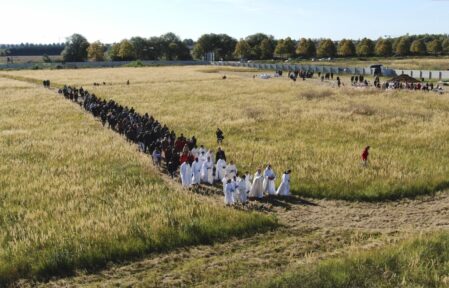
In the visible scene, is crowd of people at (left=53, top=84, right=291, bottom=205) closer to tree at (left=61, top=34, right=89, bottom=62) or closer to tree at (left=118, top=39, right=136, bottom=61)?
tree at (left=118, top=39, right=136, bottom=61)

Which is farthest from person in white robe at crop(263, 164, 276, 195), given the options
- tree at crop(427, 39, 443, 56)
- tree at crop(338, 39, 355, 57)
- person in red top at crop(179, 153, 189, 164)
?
tree at crop(427, 39, 443, 56)

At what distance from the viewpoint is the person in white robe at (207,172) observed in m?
19.8

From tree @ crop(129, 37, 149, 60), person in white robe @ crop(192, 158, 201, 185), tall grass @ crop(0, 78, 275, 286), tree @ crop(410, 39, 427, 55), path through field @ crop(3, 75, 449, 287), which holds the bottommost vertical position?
path through field @ crop(3, 75, 449, 287)

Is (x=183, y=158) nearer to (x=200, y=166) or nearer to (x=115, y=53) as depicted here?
(x=200, y=166)

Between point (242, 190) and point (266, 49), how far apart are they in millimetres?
138110

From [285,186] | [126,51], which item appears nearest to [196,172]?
[285,186]

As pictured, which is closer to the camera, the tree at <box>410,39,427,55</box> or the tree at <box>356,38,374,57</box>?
the tree at <box>356,38,374,57</box>

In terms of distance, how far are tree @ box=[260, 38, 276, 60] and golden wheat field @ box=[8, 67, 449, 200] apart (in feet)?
317

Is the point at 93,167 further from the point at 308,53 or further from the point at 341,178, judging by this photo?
the point at 308,53

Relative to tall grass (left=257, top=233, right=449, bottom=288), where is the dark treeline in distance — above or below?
above

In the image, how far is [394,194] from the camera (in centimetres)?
1759

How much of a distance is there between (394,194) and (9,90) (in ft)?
197

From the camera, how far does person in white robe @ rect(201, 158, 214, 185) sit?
19781 mm

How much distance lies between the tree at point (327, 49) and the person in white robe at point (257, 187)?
131 metres
